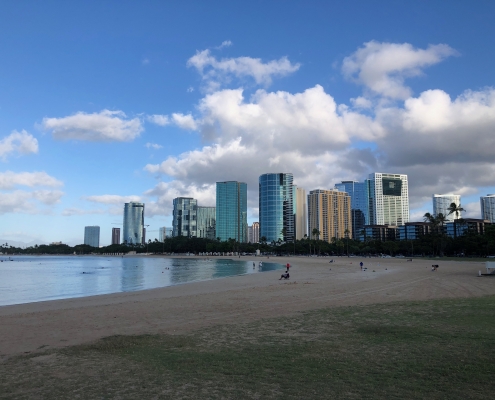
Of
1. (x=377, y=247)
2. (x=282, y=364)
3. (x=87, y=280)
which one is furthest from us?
(x=377, y=247)

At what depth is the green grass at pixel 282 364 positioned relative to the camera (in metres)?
6.32

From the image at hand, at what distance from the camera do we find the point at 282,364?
310 inches

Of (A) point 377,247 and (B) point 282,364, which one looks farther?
(A) point 377,247

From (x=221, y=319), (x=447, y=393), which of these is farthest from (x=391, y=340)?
(x=221, y=319)

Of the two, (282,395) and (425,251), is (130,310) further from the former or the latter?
(425,251)

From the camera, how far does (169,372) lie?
7.46 metres

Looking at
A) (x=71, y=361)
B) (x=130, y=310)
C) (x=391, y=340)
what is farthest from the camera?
(x=130, y=310)

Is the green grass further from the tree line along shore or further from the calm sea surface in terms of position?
the tree line along shore

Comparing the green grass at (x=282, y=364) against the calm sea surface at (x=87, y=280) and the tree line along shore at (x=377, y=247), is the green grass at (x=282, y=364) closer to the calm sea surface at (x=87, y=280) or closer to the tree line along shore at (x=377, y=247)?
the calm sea surface at (x=87, y=280)

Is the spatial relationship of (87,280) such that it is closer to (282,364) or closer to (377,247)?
(282,364)

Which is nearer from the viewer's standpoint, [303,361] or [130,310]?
[303,361]

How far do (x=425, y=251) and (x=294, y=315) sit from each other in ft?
367

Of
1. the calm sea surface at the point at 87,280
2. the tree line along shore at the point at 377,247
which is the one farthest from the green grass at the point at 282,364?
the tree line along shore at the point at 377,247

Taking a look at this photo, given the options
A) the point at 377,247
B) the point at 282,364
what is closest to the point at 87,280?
the point at 282,364
